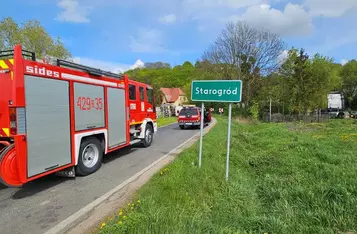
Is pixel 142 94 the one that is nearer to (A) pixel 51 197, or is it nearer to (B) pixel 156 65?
(A) pixel 51 197

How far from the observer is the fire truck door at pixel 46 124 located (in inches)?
197

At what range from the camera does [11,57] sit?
17.6 feet

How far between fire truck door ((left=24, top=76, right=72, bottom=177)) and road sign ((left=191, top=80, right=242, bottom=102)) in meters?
3.05

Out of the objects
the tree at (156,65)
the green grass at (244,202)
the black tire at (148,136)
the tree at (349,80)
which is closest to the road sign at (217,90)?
the green grass at (244,202)

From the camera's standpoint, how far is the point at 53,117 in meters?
5.53

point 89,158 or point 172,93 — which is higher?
point 172,93

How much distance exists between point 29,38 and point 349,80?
65.3 metres

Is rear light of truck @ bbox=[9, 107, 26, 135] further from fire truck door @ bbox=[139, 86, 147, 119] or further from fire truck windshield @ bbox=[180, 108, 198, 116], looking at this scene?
fire truck windshield @ bbox=[180, 108, 198, 116]

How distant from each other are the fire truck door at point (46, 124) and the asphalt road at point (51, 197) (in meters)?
0.55

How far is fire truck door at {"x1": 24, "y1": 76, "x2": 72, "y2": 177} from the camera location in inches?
197

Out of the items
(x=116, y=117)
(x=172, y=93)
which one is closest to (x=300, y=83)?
(x=116, y=117)

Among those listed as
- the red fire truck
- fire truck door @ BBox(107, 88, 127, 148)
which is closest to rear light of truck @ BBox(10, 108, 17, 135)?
the red fire truck

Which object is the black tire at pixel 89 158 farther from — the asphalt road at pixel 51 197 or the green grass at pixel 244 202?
the green grass at pixel 244 202

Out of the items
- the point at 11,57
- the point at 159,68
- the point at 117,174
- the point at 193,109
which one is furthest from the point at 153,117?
the point at 159,68
